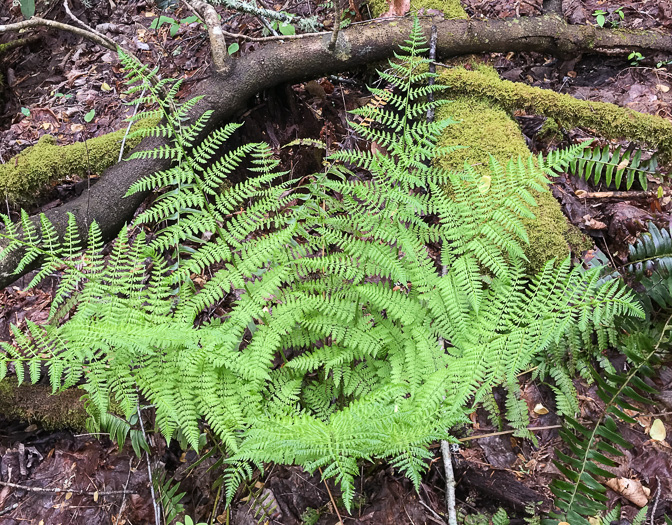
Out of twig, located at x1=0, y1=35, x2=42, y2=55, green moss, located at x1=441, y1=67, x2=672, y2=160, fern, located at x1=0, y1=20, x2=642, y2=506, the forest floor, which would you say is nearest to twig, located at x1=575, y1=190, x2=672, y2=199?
the forest floor

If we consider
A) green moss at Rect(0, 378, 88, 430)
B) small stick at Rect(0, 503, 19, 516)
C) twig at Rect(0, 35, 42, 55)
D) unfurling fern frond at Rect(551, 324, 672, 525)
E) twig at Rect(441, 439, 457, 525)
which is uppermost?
twig at Rect(0, 35, 42, 55)

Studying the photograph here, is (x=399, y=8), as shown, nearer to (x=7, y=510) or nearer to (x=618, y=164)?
(x=618, y=164)

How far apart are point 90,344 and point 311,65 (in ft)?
10.4

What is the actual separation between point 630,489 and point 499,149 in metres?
2.45

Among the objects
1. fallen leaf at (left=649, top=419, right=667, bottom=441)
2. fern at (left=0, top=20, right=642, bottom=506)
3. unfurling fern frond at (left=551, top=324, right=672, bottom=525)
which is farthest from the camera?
fallen leaf at (left=649, top=419, right=667, bottom=441)

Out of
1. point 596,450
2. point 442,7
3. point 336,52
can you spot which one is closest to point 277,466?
point 596,450

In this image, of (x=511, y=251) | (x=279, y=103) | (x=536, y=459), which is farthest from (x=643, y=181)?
(x=279, y=103)

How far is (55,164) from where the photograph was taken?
4.05 meters

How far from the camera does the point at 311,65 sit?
163 inches

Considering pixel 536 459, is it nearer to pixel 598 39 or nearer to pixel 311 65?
pixel 311 65

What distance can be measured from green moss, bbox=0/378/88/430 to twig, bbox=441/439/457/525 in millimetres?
2593

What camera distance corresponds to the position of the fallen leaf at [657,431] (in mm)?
2640

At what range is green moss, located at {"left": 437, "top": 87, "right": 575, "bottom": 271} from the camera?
9.86 feet

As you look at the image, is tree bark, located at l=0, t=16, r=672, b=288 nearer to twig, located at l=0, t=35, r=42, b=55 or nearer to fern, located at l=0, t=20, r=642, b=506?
fern, located at l=0, t=20, r=642, b=506
